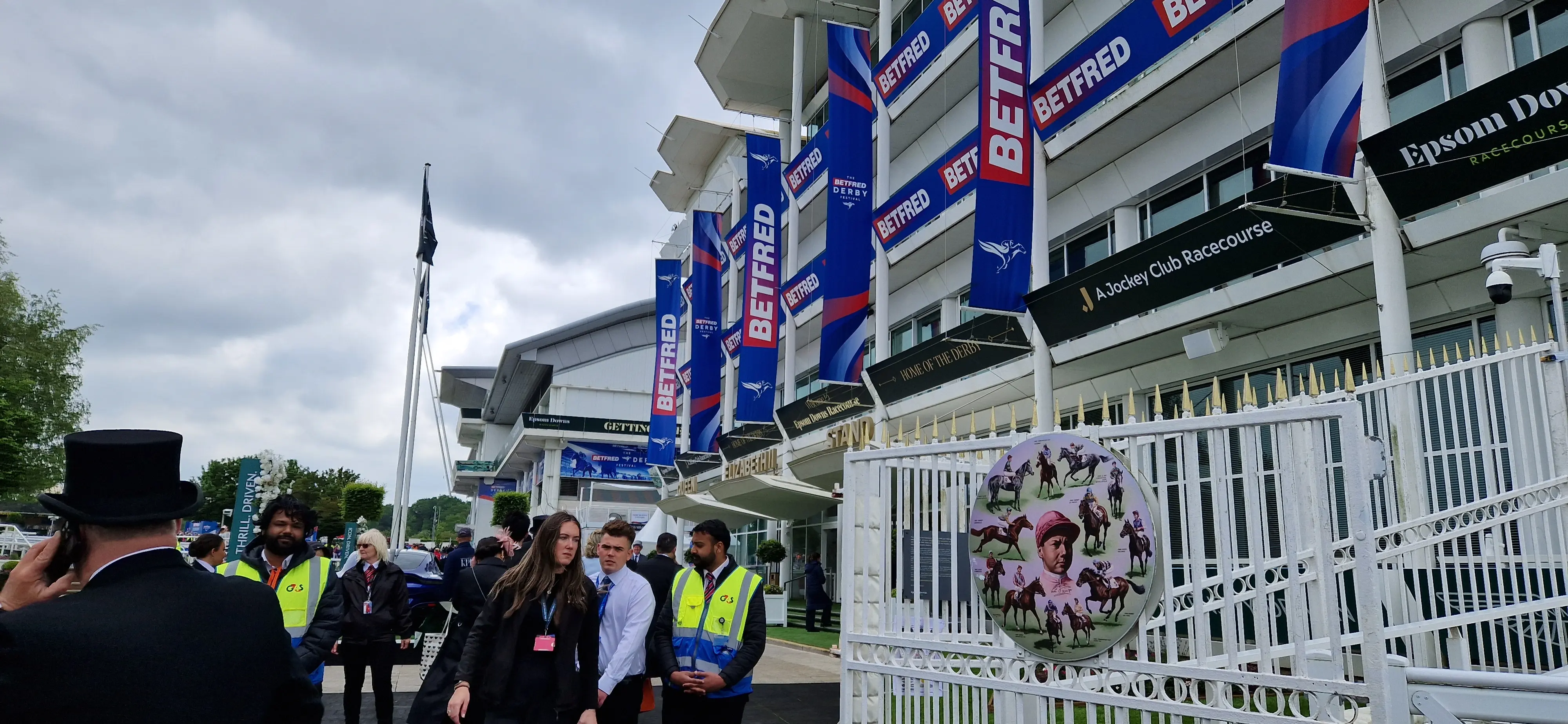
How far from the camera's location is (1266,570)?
430cm

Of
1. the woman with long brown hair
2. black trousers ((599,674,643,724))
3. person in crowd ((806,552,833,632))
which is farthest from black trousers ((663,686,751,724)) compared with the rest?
person in crowd ((806,552,833,632))

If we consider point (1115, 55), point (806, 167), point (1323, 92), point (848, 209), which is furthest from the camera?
point (806, 167)

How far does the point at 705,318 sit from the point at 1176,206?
609 inches

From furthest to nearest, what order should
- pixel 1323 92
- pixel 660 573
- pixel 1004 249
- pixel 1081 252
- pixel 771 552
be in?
pixel 771 552, pixel 1081 252, pixel 1004 249, pixel 1323 92, pixel 660 573

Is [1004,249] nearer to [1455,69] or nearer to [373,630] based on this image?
[1455,69]

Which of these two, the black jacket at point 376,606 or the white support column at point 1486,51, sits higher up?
the white support column at point 1486,51

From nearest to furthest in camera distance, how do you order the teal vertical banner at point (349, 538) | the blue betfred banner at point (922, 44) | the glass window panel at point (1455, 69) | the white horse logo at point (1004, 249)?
the glass window panel at point (1455, 69) < the white horse logo at point (1004, 249) < the blue betfred banner at point (922, 44) < the teal vertical banner at point (349, 538)

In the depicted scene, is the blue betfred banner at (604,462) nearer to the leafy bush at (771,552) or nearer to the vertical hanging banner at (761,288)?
the leafy bush at (771,552)

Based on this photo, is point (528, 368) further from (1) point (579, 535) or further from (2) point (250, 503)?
(1) point (579, 535)

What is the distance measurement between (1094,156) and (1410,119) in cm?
788

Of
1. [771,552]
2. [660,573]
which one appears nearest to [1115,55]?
[660,573]

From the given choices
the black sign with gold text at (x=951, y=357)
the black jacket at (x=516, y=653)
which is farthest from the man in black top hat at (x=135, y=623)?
the black sign with gold text at (x=951, y=357)

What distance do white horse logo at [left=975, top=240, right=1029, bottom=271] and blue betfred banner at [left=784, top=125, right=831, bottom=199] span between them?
8555mm

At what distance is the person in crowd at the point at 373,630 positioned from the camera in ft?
24.5
